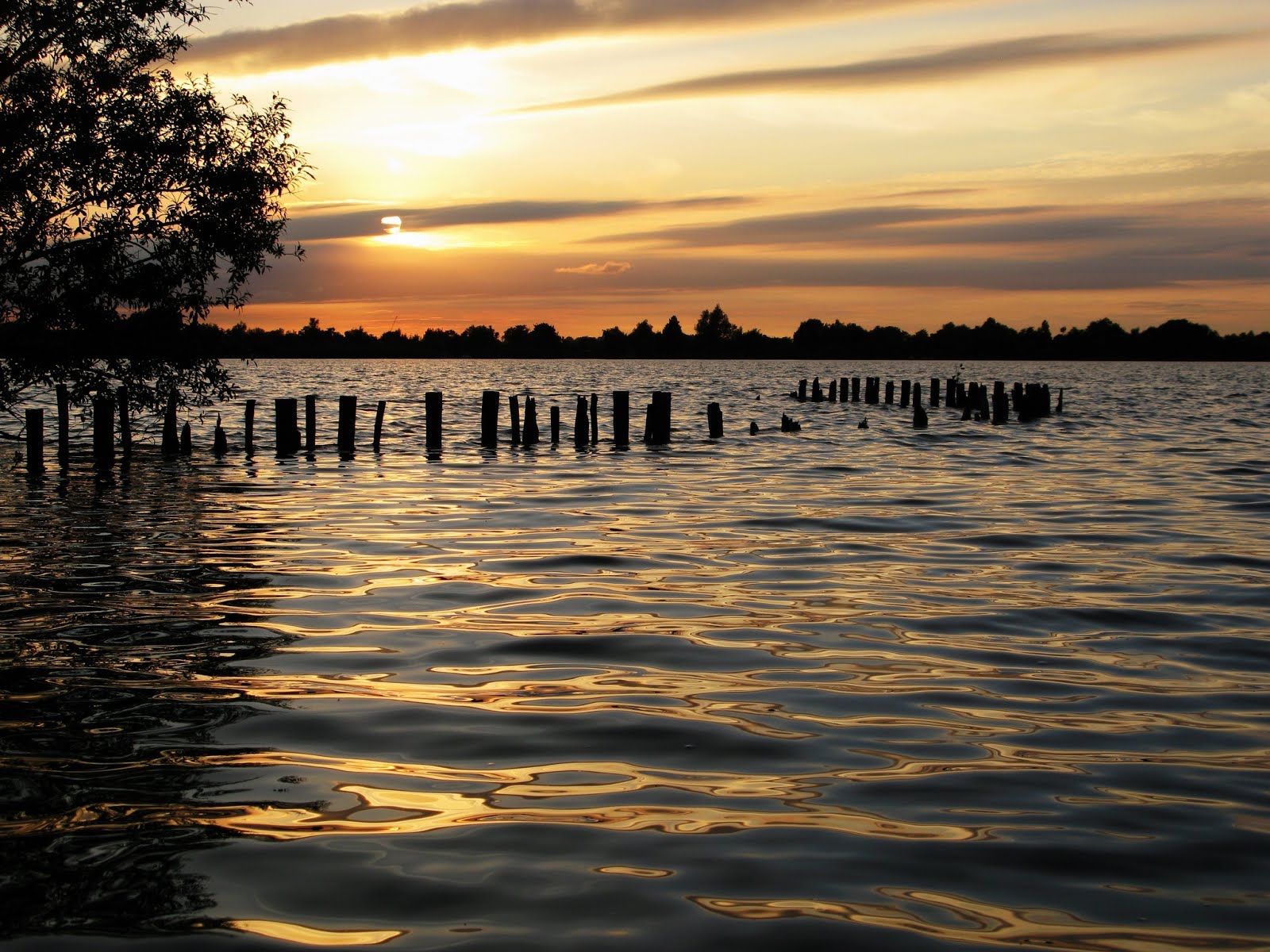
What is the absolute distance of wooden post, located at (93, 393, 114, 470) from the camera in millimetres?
24906

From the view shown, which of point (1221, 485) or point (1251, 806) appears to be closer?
point (1251, 806)

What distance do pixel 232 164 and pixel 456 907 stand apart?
74.4ft

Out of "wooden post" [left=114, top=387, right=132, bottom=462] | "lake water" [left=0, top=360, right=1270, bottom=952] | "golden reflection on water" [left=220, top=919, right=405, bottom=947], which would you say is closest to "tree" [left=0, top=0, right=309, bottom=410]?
"wooden post" [left=114, top=387, right=132, bottom=462]

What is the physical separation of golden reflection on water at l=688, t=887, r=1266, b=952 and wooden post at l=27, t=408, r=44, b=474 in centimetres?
2287

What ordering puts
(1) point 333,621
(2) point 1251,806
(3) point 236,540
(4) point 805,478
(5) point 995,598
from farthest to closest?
(4) point 805,478, (3) point 236,540, (5) point 995,598, (1) point 333,621, (2) point 1251,806

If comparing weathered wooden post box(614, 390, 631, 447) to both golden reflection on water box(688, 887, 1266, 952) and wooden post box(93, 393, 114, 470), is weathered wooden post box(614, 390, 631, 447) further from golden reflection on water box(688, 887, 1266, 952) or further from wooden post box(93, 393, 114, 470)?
golden reflection on water box(688, 887, 1266, 952)

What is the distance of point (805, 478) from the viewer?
22.6m

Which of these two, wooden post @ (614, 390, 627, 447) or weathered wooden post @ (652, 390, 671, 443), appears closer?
wooden post @ (614, 390, 627, 447)

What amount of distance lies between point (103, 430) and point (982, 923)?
24.5 metres

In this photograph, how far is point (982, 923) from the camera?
4395 millimetres

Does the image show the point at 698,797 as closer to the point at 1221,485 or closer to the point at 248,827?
the point at 248,827

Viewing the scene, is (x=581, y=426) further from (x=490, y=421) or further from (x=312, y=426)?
(x=312, y=426)

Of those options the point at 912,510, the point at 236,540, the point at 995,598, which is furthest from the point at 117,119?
the point at 995,598

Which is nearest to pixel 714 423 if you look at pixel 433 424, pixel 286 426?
pixel 433 424
